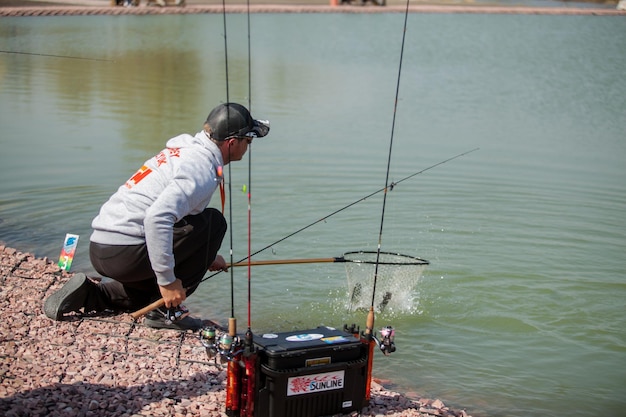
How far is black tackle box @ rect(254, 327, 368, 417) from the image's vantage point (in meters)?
3.46

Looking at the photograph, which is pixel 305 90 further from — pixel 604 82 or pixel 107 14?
pixel 107 14

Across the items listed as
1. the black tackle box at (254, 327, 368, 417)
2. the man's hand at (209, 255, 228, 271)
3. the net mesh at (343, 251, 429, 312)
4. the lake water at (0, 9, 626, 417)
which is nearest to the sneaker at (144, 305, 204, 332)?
the man's hand at (209, 255, 228, 271)

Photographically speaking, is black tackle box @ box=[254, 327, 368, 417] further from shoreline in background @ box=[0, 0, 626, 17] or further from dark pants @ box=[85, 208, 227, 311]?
shoreline in background @ box=[0, 0, 626, 17]

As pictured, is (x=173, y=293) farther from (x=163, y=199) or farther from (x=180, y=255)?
(x=163, y=199)

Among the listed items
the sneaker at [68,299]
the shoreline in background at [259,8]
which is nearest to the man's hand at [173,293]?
the sneaker at [68,299]

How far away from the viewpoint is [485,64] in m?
18.0

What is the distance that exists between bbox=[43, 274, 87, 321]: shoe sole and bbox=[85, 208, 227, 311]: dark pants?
5.3 inches

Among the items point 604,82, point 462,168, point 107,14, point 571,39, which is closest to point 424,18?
point 571,39

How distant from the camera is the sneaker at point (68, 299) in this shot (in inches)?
179

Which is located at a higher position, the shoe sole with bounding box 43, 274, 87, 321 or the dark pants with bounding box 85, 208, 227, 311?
the dark pants with bounding box 85, 208, 227, 311

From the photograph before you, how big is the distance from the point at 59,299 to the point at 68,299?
5 centimetres

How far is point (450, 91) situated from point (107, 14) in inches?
709

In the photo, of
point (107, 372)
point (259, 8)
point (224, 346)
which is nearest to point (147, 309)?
point (107, 372)

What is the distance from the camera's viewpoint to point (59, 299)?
456 centimetres
